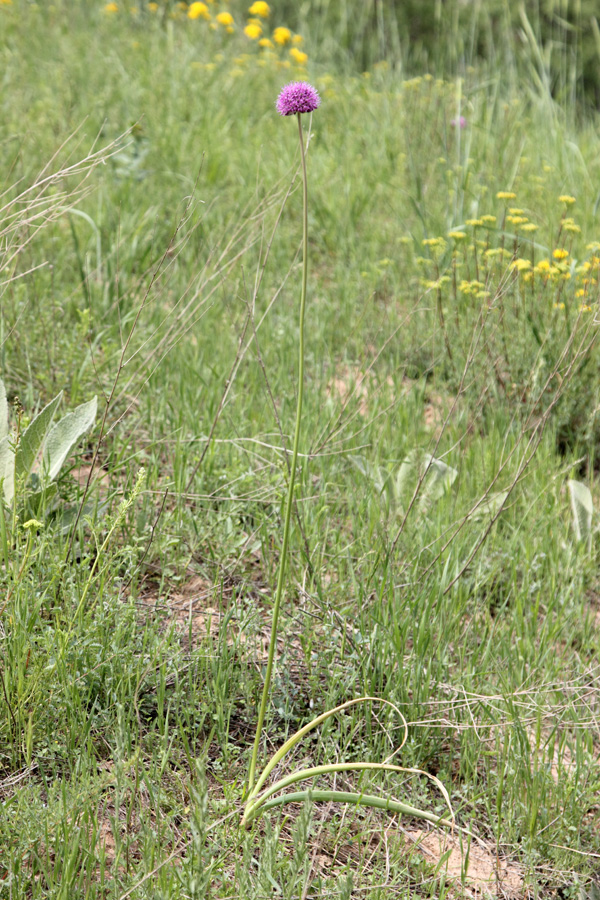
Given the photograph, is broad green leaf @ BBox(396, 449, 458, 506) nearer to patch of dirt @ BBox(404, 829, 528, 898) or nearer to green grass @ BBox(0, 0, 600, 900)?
green grass @ BBox(0, 0, 600, 900)

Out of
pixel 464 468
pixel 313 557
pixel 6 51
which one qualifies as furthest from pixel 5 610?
pixel 6 51

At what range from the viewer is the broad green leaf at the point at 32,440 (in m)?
1.85

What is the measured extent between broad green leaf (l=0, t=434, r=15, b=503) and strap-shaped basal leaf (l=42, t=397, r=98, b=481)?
0.09 m

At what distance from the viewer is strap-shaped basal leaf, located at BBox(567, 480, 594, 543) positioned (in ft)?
7.74

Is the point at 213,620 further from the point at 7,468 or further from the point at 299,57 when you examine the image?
the point at 299,57

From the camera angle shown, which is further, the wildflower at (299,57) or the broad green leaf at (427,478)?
the wildflower at (299,57)

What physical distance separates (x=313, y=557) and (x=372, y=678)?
40 cm

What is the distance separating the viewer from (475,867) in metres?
1.52

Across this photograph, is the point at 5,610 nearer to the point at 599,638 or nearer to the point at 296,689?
the point at 296,689

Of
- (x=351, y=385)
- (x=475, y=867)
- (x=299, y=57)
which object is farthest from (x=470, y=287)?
(x=299, y=57)

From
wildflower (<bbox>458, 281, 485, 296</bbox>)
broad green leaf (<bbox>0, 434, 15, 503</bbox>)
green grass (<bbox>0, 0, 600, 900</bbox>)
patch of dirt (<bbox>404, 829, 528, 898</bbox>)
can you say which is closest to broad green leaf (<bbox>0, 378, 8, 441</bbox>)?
broad green leaf (<bbox>0, 434, 15, 503</bbox>)

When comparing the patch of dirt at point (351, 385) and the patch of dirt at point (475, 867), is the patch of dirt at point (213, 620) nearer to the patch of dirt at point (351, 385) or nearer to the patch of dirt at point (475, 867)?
the patch of dirt at point (475, 867)

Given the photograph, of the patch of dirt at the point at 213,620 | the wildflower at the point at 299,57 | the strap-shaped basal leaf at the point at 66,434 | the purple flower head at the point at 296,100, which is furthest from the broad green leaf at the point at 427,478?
the wildflower at the point at 299,57

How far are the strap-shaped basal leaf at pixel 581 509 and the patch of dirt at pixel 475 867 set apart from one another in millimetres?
1086
